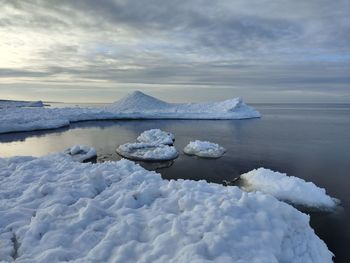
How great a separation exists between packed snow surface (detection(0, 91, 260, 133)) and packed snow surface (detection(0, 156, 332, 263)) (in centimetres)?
2427

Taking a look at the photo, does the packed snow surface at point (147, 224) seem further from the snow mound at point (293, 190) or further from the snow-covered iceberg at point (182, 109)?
the snow-covered iceberg at point (182, 109)

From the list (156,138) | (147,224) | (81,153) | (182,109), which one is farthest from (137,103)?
(147,224)

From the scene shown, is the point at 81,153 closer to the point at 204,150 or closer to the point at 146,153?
the point at 146,153

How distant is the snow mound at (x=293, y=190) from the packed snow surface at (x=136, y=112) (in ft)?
78.4

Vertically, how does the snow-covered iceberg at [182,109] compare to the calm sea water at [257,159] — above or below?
above

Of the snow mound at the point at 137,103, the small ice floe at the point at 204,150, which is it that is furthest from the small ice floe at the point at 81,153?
the snow mound at the point at 137,103

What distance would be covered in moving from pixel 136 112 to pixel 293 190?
34.1 m

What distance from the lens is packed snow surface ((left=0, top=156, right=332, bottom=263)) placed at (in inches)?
204

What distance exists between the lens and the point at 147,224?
6.07m

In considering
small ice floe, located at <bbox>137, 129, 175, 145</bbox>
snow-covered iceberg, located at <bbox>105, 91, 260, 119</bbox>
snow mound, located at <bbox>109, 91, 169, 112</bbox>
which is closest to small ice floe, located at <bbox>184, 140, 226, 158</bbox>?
small ice floe, located at <bbox>137, 129, 175, 145</bbox>

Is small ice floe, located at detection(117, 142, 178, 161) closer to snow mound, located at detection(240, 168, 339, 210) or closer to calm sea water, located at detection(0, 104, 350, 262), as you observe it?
calm sea water, located at detection(0, 104, 350, 262)

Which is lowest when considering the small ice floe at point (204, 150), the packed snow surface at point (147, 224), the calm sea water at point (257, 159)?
the calm sea water at point (257, 159)

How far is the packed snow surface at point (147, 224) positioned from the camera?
5191mm

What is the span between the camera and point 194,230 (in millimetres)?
5711
